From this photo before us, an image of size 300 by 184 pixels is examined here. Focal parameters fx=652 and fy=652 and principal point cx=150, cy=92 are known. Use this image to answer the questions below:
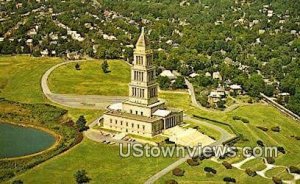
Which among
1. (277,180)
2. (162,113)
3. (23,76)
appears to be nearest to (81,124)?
(162,113)

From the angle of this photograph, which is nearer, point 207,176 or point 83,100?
point 207,176

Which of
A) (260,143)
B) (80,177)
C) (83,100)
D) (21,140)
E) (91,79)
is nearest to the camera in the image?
(80,177)

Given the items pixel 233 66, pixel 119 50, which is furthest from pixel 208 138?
pixel 119 50

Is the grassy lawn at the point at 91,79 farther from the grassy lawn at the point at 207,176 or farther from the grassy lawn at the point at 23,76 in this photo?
the grassy lawn at the point at 207,176

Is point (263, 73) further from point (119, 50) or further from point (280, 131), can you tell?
point (280, 131)

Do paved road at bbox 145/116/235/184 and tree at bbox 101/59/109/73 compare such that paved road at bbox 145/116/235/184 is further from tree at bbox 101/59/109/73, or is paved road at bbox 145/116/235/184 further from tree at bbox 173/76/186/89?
tree at bbox 101/59/109/73

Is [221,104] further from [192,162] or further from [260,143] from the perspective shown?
[192,162]

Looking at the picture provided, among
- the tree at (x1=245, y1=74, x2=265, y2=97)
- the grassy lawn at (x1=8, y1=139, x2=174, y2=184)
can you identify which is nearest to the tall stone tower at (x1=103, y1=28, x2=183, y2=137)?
the grassy lawn at (x1=8, y1=139, x2=174, y2=184)
